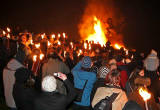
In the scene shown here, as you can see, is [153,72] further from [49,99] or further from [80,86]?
[49,99]

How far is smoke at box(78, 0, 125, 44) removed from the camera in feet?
65.1

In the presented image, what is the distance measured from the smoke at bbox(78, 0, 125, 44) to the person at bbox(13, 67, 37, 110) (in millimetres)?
16618

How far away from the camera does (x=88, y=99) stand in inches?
178

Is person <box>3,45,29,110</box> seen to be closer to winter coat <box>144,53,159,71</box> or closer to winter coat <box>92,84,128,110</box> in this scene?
winter coat <box>92,84,128,110</box>

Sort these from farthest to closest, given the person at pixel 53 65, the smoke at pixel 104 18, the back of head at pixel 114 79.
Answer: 1. the smoke at pixel 104 18
2. the person at pixel 53 65
3. the back of head at pixel 114 79

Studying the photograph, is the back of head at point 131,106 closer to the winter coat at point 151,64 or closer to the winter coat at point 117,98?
the winter coat at point 117,98

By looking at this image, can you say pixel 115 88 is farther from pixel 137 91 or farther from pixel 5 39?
pixel 5 39

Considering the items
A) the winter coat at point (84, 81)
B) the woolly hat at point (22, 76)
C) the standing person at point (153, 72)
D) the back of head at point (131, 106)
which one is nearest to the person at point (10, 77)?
the woolly hat at point (22, 76)

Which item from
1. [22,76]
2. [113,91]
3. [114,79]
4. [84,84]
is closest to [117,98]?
[113,91]

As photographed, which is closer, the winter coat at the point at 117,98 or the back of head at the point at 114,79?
the winter coat at the point at 117,98

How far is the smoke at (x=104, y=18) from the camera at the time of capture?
65.1ft

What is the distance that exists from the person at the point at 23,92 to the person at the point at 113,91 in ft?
3.59

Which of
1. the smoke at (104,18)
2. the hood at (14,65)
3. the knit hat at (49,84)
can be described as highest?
the smoke at (104,18)

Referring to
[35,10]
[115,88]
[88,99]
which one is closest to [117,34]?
[35,10]
